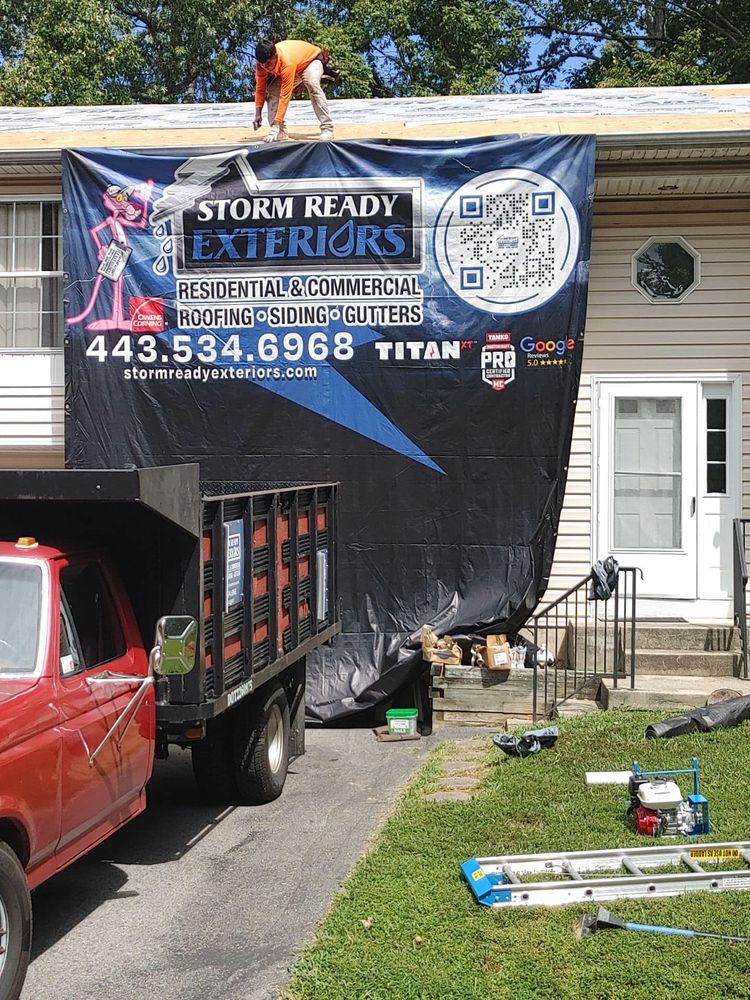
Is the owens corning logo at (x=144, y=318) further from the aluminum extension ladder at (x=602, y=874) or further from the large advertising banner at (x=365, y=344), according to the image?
the aluminum extension ladder at (x=602, y=874)

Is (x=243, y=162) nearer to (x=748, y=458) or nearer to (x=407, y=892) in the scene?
(x=748, y=458)

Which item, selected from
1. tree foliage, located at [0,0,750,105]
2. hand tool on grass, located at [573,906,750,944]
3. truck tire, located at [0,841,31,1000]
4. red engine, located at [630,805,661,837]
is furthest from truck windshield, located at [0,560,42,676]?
tree foliage, located at [0,0,750,105]

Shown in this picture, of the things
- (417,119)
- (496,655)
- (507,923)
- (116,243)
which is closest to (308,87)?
(417,119)

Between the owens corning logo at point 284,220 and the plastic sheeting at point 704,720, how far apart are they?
186 inches

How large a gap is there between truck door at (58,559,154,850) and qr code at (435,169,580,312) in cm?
567

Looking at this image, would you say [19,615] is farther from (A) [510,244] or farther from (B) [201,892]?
(A) [510,244]

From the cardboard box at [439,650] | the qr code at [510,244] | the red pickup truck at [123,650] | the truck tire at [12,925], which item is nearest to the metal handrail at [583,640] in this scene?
the cardboard box at [439,650]

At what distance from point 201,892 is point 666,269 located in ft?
26.2

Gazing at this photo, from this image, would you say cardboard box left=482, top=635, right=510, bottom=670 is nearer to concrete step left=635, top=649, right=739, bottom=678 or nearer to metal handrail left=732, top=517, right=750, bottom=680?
concrete step left=635, top=649, right=739, bottom=678

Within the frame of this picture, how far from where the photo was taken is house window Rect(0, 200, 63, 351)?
11984mm

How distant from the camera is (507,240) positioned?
10.5 meters

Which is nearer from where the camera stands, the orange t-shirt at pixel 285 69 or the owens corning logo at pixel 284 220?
the owens corning logo at pixel 284 220

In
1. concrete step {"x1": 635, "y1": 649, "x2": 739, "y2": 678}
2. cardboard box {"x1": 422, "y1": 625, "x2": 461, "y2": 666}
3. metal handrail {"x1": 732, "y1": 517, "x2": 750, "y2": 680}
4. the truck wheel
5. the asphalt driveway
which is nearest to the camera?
the asphalt driveway

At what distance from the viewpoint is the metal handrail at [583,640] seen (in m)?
9.73
